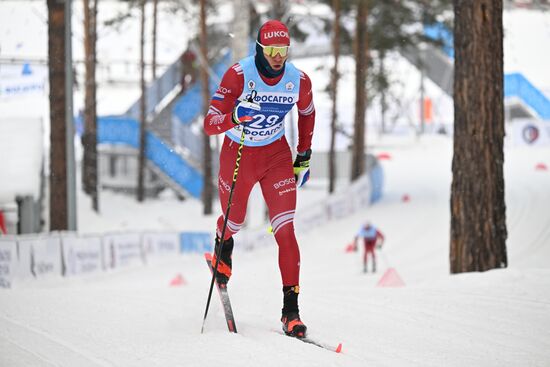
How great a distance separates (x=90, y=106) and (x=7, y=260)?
1578 cm

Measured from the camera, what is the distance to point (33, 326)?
6.35 meters

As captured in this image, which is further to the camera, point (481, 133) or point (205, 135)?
point (205, 135)

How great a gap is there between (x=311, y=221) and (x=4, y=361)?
748 inches

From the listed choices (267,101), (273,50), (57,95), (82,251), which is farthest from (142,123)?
(273,50)

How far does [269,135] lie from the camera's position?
618 centimetres

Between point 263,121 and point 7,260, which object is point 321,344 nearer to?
point 263,121

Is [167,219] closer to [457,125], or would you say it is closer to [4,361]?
[457,125]

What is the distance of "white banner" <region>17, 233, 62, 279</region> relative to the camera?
15.1 metres

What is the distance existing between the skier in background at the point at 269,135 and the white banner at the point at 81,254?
34.4 feet

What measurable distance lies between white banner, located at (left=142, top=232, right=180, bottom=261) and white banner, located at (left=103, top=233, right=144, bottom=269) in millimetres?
278

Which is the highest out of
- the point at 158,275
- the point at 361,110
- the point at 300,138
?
the point at 361,110

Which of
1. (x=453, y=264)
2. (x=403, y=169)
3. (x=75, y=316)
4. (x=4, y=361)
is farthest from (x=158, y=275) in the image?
(x=403, y=169)

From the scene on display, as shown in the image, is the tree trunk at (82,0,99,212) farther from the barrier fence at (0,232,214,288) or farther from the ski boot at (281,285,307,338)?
the ski boot at (281,285,307,338)

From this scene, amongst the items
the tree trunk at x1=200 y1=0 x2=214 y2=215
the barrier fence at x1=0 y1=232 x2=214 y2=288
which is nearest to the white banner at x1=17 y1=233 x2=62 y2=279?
the barrier fence at x1=0 y1=232 x2=214 y2=288
